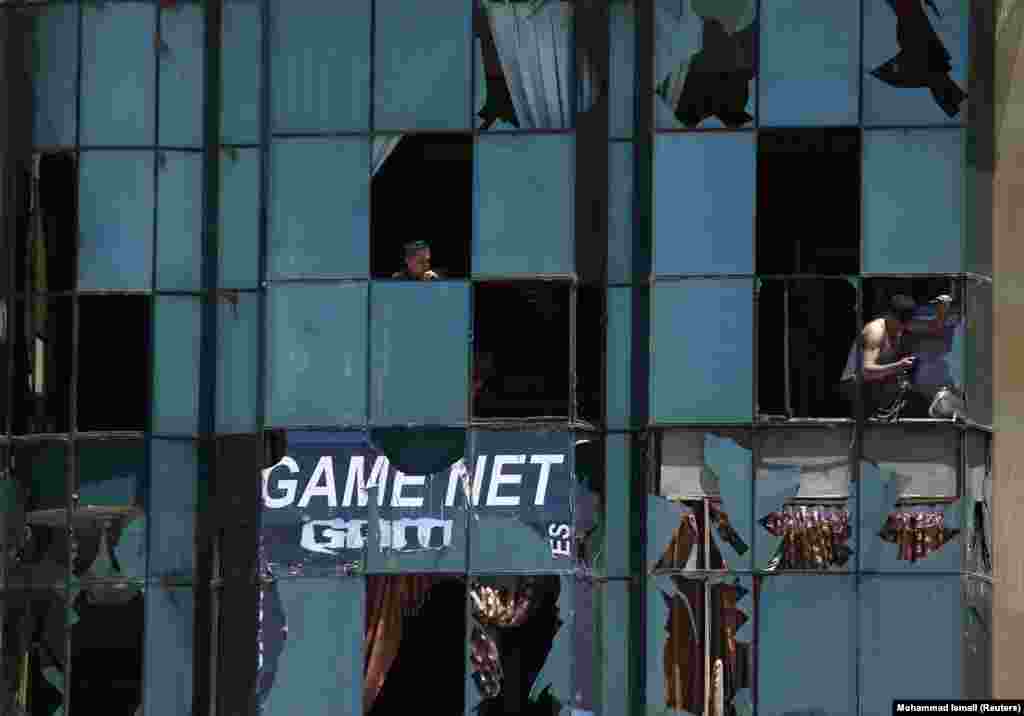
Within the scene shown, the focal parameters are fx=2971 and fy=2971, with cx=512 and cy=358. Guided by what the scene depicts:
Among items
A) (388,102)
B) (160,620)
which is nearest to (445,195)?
(388,102)

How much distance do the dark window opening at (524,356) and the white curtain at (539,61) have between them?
2011 mm

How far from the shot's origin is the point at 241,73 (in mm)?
34281

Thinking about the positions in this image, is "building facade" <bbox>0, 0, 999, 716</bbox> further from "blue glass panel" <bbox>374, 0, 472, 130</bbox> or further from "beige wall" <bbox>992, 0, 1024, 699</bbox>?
"beige wall" <bbox>992, 0, 1024, 699</bbox>

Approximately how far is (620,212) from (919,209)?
3.34 metres

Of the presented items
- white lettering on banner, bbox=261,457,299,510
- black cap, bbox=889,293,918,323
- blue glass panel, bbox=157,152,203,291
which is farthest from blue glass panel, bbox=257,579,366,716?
black cap, bbox=889,293,918,323

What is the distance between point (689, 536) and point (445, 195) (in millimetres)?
4755

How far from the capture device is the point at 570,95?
3356 cm

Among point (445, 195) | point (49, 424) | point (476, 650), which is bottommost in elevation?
point (476, 650)

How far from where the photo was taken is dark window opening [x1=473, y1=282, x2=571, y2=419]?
33.1 m

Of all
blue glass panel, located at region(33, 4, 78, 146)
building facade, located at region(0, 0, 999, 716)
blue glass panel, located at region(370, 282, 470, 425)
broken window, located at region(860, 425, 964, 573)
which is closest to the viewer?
broken window, located at region(860, 425, 964, 573)

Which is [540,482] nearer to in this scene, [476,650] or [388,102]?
[476,650]

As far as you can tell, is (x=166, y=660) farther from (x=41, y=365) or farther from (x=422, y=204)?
(x=422, y=204)

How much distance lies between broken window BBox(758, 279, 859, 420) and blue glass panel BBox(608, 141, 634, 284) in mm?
1628

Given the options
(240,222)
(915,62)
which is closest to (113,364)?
(240,222)
